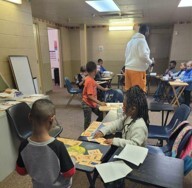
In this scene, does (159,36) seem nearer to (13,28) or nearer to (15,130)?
(13,28)

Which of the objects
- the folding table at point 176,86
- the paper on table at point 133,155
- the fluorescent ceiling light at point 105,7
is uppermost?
the fluorescent ceiling light at point 105,7

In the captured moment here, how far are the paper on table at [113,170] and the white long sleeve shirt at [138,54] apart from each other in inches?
85.3

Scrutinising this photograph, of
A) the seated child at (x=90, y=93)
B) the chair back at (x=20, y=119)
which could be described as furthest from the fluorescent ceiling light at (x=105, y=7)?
the chair back at (x=20, y=119)

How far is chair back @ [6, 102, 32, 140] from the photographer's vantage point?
206 centimetres

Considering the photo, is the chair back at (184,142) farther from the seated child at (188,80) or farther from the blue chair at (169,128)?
the seated child at (188,80)

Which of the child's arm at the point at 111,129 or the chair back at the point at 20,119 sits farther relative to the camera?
the chair back at the point at 20,119

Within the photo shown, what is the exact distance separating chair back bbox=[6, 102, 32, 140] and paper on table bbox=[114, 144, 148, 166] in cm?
137

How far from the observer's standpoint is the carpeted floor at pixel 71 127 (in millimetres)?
1947

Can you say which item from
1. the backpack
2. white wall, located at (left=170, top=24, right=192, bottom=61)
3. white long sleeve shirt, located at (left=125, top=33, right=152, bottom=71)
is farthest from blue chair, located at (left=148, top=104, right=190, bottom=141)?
white wall, located at (left=170, top=24, right=192, bottom=61)

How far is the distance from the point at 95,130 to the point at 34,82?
2.45 metres

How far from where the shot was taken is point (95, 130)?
5.56 ft

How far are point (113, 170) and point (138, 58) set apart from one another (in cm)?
227

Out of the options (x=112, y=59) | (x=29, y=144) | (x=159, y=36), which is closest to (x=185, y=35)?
(x=159, y=36)

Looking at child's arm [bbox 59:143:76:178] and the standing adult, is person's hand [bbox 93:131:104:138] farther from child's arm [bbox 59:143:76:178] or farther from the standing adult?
the standing adult
